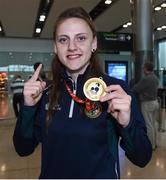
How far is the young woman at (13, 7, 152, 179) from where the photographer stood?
4.93ft

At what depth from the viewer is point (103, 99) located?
4.77 ft

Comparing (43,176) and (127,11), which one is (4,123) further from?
(43,176)

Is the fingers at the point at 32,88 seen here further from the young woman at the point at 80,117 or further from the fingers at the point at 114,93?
the fingers at the point at 114,93

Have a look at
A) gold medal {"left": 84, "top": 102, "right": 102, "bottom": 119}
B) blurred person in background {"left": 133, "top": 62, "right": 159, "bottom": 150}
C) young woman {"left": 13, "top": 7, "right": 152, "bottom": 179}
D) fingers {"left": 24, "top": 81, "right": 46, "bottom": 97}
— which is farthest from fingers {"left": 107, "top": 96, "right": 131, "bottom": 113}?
blurred person in background {"left": 133, "top": 62, "right": 159, "bottom": 150}

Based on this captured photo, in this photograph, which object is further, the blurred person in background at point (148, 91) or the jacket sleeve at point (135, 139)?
the blurred person in background at point (148, 91)

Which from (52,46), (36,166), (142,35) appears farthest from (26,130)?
(142,35)

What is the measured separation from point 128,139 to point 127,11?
1174 cm

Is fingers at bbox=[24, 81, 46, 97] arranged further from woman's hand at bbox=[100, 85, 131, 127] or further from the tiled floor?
the tiled floor

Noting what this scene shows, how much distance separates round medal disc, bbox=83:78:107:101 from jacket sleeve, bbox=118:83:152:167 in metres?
0.17

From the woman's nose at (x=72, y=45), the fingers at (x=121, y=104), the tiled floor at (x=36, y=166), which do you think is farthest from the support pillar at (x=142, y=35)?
the fingers at (x=121, y=104)

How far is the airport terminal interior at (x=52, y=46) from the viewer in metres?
5.32

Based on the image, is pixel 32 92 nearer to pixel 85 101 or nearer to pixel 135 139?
pixel 85 101

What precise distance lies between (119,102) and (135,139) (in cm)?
20

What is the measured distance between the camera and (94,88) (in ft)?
4.93
